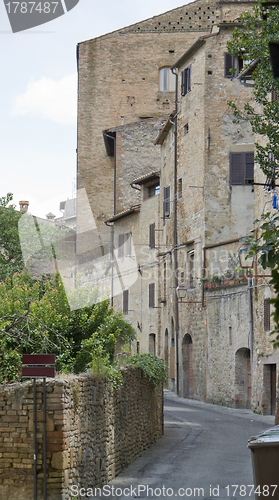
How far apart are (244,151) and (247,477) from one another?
18695mm

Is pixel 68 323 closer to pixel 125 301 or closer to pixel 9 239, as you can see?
pixel 9 239

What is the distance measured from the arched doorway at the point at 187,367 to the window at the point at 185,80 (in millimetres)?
10761

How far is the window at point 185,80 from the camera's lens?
3066 cm

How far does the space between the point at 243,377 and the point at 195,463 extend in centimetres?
1198

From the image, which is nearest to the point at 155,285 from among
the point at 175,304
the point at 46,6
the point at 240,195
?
the point at 175,304

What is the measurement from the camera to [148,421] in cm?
1541

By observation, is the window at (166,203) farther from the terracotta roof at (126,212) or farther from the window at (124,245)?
the window at (124,245)

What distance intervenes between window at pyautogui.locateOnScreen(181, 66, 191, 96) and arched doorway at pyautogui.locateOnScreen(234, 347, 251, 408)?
1242cm

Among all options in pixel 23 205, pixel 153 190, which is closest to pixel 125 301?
pixel 153 190

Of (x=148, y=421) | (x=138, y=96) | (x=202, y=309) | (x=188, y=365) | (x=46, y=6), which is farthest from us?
(x=138, y=96)

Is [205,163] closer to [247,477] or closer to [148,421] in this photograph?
[148,421]

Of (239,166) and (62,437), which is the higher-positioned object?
A: (239,166)

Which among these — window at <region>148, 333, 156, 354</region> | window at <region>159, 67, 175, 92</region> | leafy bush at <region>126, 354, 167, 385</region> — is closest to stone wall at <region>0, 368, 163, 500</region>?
leafy bush at <region>126, 354, 167, 385</region>

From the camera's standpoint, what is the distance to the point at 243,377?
24.2 m
